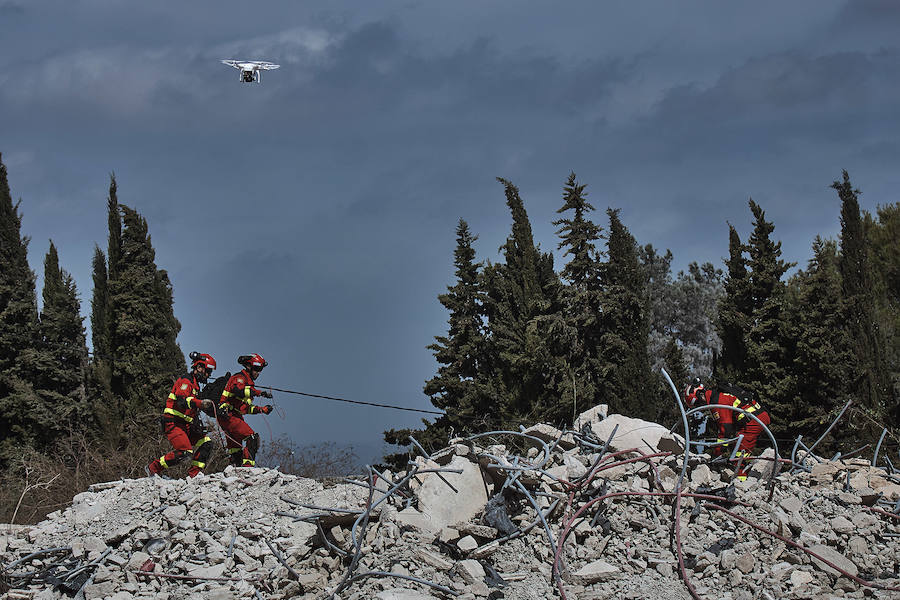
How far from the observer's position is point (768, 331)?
18688mm

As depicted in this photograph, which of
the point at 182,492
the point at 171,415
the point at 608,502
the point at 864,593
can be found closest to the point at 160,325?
the point at 171,415

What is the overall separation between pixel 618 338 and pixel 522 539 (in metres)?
14.7

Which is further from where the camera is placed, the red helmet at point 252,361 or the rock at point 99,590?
the red helmet at point 252,361

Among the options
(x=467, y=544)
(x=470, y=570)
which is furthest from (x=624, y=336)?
(x=470, y=570)

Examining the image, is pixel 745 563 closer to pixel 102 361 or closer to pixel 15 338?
pixel 102 361

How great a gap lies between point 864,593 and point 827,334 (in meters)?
15.9

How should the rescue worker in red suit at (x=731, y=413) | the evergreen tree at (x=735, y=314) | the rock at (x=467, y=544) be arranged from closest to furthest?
the rock at (x=467, y=544), the rescue worker in red suit at (x=731, y=413), the evergreen tree at (x=735, y=314)

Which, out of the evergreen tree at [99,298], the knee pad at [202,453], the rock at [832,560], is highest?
the evergreen tree at [99,298]

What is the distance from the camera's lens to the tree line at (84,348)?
19.6 metres

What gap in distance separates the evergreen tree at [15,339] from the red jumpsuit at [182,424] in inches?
502

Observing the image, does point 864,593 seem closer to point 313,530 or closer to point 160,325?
point 313,530

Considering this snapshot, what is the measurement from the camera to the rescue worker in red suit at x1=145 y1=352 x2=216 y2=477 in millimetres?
8250

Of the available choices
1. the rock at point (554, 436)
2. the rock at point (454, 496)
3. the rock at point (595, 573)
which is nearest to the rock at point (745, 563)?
the rock at point (595, 573)

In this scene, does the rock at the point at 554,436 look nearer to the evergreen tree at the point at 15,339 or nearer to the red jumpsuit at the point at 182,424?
the red jumpsuit at the point at 182,424
